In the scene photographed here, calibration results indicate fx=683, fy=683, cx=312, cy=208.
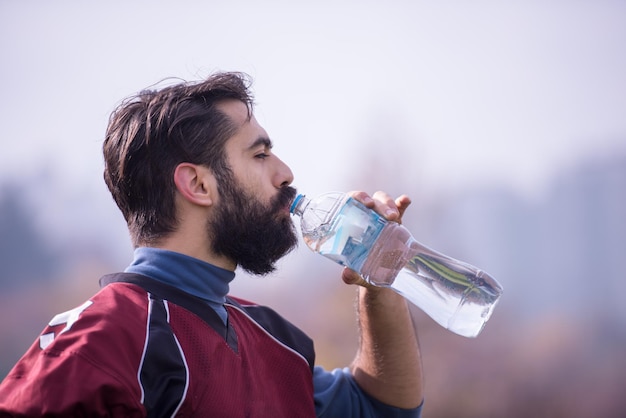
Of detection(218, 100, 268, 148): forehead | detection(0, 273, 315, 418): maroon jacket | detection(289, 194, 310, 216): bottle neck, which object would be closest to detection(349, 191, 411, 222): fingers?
detection(289, 194, 310, 216): bottle neck

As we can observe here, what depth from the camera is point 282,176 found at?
147cm

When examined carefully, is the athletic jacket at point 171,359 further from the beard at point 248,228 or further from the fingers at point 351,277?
the fingers at point 351,277

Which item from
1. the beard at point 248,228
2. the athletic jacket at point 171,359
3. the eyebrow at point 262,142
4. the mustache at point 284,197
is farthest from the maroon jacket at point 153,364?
the eyebrow at point 262,142

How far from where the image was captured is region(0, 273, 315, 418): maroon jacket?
1000 millimetres

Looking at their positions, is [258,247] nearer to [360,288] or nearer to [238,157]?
[238,157]

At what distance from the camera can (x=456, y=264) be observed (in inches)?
67.8

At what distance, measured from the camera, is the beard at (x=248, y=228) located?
55.0 inches

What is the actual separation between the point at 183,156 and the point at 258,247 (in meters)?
0.24

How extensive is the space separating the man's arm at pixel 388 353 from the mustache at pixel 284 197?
0.25 meters

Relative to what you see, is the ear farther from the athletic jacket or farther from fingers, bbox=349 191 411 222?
fingers, bbox=349 191 411 222

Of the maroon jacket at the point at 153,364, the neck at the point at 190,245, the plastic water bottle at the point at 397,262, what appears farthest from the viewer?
the plastic water bottle at the point at 397,262

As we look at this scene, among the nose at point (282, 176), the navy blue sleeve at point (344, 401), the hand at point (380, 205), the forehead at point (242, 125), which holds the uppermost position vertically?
the forehead at point (242, 125)

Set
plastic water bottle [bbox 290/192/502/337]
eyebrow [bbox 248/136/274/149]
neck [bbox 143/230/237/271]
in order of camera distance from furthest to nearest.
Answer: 1. plastic water bottle [bbox 290/192/502/337]
2. eyebrow [bbox 248/136/274/149]
3. neck [bbox 143/230/237/271]

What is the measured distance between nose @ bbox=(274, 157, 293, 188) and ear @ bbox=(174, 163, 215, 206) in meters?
0.14
